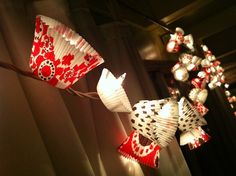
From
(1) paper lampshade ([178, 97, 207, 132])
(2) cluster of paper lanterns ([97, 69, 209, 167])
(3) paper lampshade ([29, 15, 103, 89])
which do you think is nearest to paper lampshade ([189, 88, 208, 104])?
(1) paper lampshade ([178, 97, 207, 132])

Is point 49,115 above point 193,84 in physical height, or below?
above

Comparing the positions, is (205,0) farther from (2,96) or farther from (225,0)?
(2,96)

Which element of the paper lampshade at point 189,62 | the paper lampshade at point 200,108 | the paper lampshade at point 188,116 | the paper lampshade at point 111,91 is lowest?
the paper lampshade at point 200,108

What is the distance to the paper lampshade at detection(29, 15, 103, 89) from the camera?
3.41 ft

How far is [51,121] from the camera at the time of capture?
4.26ft

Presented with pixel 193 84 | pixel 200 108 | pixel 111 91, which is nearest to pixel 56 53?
pixel 111 91

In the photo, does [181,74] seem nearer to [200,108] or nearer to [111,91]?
[200,108]

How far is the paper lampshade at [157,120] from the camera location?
4.66 ft

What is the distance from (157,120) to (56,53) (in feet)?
2.13

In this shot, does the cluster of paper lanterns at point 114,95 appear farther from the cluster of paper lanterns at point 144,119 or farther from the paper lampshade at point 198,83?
the paper lampshade at point 198,83

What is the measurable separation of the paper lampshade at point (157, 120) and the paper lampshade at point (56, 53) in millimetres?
494

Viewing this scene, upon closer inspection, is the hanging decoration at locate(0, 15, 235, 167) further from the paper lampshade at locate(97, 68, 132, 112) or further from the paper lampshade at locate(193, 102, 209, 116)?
the paper lampshade at locate(193, 102, 209, 116)

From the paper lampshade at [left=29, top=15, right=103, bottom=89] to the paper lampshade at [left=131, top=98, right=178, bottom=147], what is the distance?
49cm

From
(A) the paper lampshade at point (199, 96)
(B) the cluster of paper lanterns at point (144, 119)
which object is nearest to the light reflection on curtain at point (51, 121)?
(B) the cluster of paper lanterns at point (144, 119)
